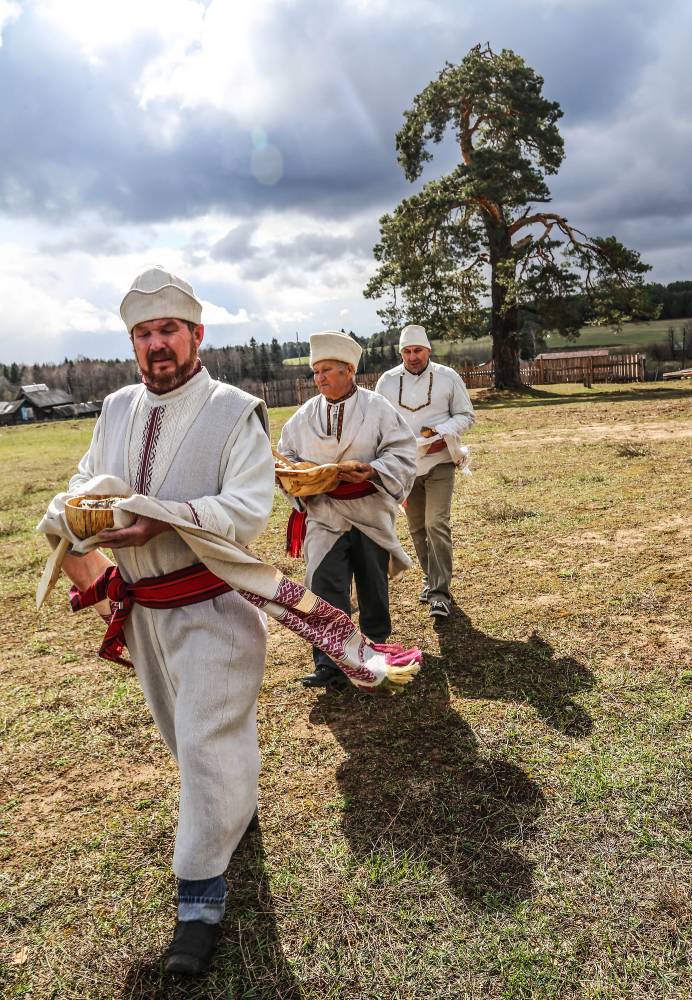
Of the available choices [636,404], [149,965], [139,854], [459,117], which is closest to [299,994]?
[149,965]

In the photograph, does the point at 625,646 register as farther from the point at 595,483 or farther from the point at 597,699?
the point at 595,483

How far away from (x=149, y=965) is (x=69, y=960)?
278 mm

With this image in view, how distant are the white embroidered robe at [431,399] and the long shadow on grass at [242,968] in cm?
333

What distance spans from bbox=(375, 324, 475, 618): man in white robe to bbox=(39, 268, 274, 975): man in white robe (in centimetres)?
261

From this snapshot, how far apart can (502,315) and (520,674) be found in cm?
2360

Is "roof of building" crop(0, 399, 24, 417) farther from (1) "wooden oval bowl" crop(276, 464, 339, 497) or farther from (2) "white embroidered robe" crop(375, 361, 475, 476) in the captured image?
(1) "wooden oval bowl" crop(276, 464, 339, 497)

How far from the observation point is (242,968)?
2.27 meters

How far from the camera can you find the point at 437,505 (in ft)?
17.3

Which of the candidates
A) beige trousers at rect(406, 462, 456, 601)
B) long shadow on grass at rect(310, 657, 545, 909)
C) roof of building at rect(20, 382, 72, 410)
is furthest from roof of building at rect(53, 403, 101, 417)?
long shadow on grass at rect(310, 657, 545, 909)

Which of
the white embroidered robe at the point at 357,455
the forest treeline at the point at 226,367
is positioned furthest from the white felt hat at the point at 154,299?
the forest treeline at the point at 226,367

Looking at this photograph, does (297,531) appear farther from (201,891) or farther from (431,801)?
(201,891)

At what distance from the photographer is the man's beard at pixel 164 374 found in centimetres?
262

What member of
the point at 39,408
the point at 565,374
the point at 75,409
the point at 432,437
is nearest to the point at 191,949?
the point at 432,437

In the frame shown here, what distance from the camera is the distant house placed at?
70.1 m
